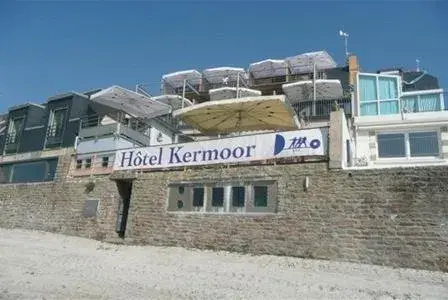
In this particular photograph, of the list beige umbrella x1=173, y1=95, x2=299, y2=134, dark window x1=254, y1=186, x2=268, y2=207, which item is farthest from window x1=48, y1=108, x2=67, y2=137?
dark window x1=254, y1=186, x2=268, y2=207

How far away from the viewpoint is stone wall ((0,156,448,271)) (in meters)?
12.3

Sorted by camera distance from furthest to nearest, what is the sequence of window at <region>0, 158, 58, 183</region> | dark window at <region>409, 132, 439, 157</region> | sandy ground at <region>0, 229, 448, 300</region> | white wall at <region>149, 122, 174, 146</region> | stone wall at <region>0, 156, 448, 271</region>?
1. white wall at <region>149, 122, 174, 146</region>
2. window at <region>0, 158, 58, 183</region>
3. dark window at <region>409, 132, 439, 157</region>
4. stone wall at <region>0, 156, 448, 271</region>
5. sandy ground at <region>0, 229, 448, 300</region>

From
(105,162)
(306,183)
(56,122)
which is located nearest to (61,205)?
(105,162)

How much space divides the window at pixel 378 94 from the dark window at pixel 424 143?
164cm

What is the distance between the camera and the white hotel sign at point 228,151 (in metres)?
14.9

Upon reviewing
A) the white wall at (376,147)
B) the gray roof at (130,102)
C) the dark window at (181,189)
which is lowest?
the dark window at (181,189)

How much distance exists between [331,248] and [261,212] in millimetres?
2780

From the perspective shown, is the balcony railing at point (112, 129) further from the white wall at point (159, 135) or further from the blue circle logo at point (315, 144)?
the blue circle logo at point (315, 144)

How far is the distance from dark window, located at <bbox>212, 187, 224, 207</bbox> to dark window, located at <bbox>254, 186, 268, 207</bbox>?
1.38 meters

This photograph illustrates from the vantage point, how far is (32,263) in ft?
42.3

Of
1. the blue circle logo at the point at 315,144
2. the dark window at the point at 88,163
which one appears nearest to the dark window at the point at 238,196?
the blue circle logo at the point at 315,144

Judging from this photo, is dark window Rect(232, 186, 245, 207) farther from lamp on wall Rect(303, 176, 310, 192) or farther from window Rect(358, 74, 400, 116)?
window Rect(358, 74, 400, 116)

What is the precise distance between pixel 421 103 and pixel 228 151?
29.9 feet

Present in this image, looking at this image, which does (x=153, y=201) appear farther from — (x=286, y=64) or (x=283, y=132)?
(x=286, y=64)
